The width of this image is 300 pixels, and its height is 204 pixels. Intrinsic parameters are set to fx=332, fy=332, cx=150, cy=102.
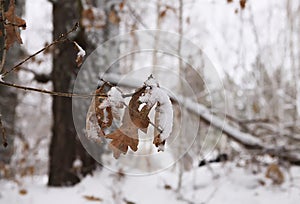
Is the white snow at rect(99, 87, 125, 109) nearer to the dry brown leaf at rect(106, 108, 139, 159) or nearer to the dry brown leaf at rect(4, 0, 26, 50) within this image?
the dry brown leaf at rect(106, 108, 139, 159)

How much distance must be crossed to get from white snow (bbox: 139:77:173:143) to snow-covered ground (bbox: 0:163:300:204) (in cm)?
162

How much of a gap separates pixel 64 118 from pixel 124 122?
8.44 ft

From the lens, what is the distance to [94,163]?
10.9 ft

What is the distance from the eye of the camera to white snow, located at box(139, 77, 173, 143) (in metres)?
0.68

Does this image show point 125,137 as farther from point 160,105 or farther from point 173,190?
point 173,190

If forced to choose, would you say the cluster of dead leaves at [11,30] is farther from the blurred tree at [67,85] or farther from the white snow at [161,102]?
the blurred tree at [67,85]

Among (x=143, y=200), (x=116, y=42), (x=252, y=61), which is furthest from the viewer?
(x=252, y=61)

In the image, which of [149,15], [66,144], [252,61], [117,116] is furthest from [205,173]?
[149,15]

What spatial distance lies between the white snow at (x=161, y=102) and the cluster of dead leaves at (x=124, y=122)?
0.01 meters

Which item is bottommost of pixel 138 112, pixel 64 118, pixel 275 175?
pixel 275 175

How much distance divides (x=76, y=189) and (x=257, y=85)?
445 cm

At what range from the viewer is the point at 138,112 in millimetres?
701

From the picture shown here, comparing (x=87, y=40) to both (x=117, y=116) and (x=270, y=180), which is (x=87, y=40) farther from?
(x=117, y=116)

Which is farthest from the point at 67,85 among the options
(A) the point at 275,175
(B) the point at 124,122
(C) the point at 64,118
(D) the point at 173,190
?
(B) the point at 124,122
